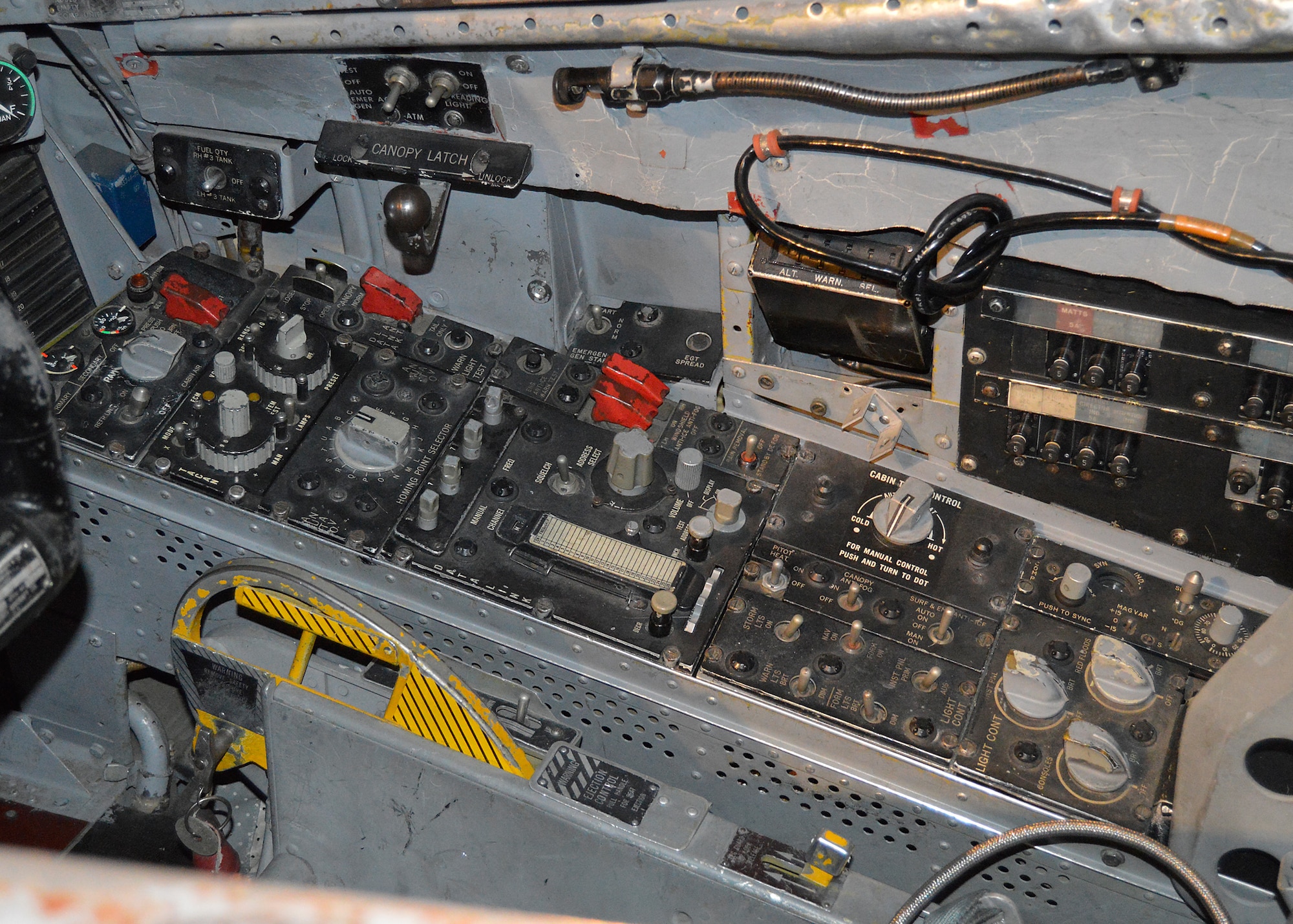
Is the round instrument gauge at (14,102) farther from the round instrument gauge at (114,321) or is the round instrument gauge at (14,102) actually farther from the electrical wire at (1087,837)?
the electrical wire at (1087,837)

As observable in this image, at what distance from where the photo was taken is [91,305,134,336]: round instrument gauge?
333cm

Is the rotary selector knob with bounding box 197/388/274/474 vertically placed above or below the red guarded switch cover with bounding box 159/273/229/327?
below

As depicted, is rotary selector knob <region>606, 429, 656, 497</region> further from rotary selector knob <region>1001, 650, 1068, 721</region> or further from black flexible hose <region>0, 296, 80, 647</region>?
black flexible hose <region>0, 296, 80, 647</region>

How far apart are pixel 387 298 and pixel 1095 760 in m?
1.98

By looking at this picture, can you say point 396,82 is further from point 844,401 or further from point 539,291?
point 844,401

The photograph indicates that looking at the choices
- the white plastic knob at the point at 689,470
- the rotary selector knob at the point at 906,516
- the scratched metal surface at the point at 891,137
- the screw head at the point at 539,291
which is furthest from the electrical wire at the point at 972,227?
the screw head at the point at 539,291

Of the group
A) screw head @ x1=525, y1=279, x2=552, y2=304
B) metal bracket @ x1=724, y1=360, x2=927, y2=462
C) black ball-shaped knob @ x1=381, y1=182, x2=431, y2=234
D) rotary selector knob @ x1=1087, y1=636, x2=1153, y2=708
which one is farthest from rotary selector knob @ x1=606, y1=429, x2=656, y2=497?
rotary selector knob @ x1=1087, y1=636, x2=1153, y2=708

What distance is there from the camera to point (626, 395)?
3.31 metres

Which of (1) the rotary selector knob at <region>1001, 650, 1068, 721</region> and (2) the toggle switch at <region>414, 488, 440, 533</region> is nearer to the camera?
(1) the rotary selector knob at <region>1001, 650, 1068, 721</region>

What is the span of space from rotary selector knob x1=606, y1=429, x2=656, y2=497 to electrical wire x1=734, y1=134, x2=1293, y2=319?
21.9 inches

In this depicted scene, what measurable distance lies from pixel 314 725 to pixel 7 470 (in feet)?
3.75

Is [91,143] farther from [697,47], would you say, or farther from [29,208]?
[697,47]

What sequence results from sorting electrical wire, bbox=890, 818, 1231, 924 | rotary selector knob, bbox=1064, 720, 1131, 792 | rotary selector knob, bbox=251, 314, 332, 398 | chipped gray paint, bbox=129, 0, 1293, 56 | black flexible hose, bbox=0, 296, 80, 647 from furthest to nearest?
rotary selector knob, bbox=251, 314, 332, 398 → rotary selector knob, bbox=1064, 720, 1131, 792 → electrical wire, bbox=890, 818, 1231, 924 → chipped gray paint, bbox=129, 0, 1293, 56 → black flexible hose, bbox=0, 296, 80, 647

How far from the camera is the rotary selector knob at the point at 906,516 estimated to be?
3033mm
